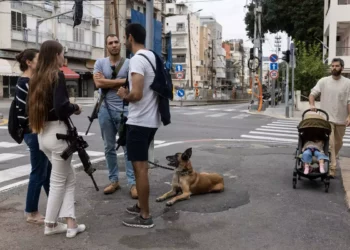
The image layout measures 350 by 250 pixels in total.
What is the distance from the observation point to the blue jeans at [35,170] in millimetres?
4551

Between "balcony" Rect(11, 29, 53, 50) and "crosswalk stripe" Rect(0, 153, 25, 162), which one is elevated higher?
"balcony" Rect(11, 29, 53, 50)

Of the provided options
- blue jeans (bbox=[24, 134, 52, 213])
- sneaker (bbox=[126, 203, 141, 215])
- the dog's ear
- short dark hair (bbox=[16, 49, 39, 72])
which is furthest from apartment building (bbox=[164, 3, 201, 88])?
blue jeans (bbox=[24, 134, 52, 213])

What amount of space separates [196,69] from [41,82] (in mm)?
78132

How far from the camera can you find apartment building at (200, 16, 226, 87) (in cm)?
9269

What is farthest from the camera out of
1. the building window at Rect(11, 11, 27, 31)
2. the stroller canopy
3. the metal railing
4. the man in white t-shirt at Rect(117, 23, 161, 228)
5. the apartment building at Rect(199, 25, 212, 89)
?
the apartment building at Rect(199, 25, 212, 89)

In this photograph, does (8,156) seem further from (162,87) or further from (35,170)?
(162,87)

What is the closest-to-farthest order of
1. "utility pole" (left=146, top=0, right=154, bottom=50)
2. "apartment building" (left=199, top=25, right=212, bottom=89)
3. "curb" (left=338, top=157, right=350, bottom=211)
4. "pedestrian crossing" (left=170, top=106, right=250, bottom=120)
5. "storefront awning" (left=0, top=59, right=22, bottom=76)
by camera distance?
"curb" (left=338, top=157, right=350, bottom=211)
"utility pole" (left=146, top=0, right=154, bottom=50)
"pedestrian crossing" (left=170, top=106, right=250, bottom=120)
"storefront awning" (left=0, top=59, right=22, bottom=76)
"apartment building" (left=199, top=25, right=212, bottom=89)

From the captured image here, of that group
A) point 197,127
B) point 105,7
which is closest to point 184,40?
point 105,7

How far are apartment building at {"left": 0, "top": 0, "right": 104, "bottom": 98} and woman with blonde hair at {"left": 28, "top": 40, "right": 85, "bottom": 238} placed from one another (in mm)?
27860

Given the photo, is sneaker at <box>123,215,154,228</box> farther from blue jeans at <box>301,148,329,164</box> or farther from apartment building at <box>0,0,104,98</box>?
apartment building at <box>0,0,104,98</box>

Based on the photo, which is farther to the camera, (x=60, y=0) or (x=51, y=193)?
(x=60, y=0)

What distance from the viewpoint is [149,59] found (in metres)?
4.40

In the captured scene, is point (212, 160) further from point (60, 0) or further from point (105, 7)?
point (105, 7)

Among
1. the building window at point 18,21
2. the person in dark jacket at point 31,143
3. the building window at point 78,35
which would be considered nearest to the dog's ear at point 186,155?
the person in dark jacket at point 31,143
